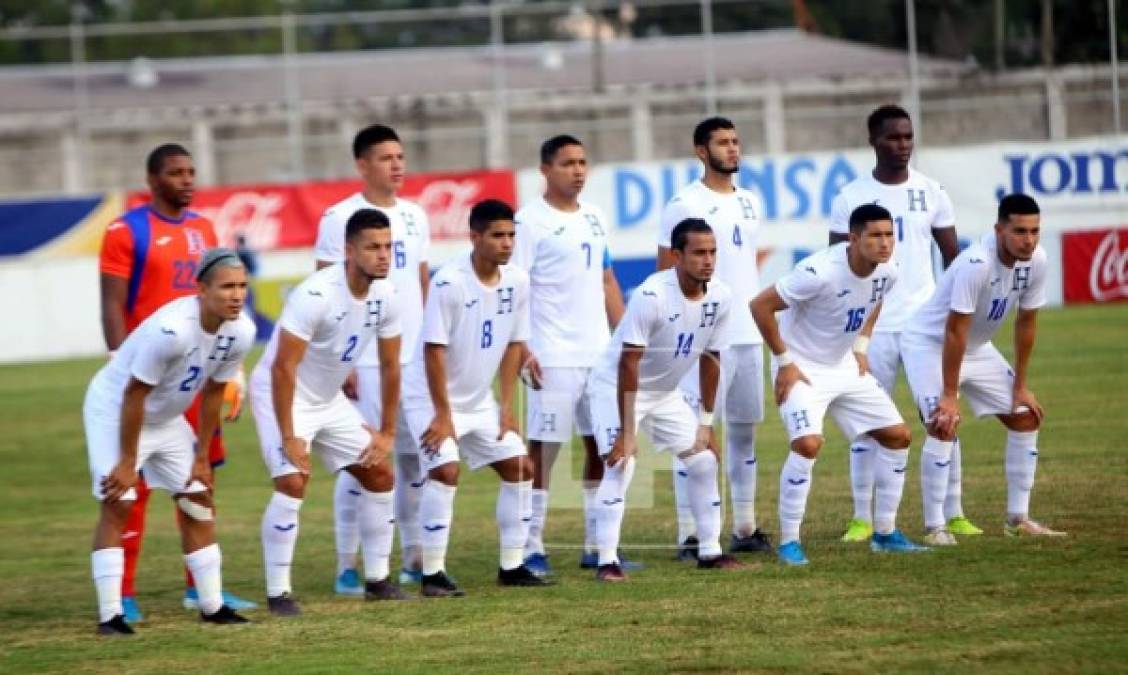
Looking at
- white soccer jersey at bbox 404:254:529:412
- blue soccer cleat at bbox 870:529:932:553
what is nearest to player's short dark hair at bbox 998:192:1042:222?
blue soccer cleat at bbox 870:529:932:553

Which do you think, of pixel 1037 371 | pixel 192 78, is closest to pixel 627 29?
pixel 192 78

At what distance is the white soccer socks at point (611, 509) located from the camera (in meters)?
11.3

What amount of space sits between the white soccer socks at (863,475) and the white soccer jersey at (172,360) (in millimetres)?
4047

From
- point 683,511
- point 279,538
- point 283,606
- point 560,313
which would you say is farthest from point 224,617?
point 683,511

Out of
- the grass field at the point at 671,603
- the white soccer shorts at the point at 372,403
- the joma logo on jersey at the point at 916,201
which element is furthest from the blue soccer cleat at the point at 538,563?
the joma logo on jersey at the point at 916,201

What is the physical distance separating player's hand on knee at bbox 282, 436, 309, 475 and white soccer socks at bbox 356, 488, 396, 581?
55 centimetres

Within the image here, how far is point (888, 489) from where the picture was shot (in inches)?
461

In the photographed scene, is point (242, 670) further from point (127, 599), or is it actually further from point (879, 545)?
point (879, 545)

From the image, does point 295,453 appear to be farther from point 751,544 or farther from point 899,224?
point 899,224

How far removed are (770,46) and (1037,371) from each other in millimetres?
26195

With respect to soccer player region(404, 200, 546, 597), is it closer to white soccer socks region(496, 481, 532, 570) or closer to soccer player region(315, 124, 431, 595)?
white soccer socks region(496, 481, 532, 570)

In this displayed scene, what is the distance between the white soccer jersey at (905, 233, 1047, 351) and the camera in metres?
11.9

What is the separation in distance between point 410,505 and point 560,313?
147 cm

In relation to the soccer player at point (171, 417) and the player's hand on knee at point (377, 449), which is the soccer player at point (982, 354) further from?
the soccer player at point (171, 417)
